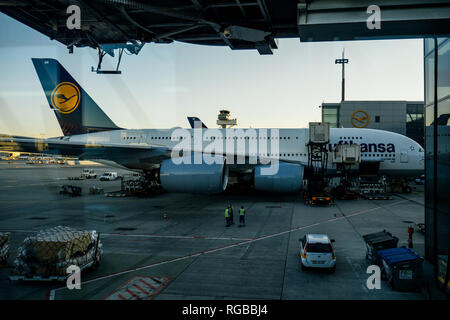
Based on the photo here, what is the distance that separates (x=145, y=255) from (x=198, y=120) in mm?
40908

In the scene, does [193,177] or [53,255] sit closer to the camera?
[53,255]

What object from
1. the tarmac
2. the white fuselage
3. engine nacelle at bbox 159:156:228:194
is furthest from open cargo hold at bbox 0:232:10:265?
the white fuselage

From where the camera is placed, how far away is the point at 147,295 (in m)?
8.23

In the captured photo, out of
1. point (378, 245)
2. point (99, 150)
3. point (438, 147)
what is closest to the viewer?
point (438, 147)

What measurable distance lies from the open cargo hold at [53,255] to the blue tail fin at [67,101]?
61.9ft

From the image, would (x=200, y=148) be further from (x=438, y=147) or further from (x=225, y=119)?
(x=225, y=119)

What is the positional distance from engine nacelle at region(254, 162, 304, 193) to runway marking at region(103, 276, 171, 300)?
1367cm

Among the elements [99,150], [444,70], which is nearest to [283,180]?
[99,150]

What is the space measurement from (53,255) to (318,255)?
8311 millimetres

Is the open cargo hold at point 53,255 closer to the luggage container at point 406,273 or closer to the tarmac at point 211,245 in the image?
the tarmac at point 211,245

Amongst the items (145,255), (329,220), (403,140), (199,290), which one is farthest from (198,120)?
(199,290)

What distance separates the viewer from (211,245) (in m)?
13.0

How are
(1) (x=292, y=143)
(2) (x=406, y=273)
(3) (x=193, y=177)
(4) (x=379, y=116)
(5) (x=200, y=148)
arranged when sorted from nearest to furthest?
(2) (x=406, y=273) < (3) (x=193, y=177) < (1) (x=292, y=143) < (5) (x=200, y=148) < (4) (x=379, y=116)
